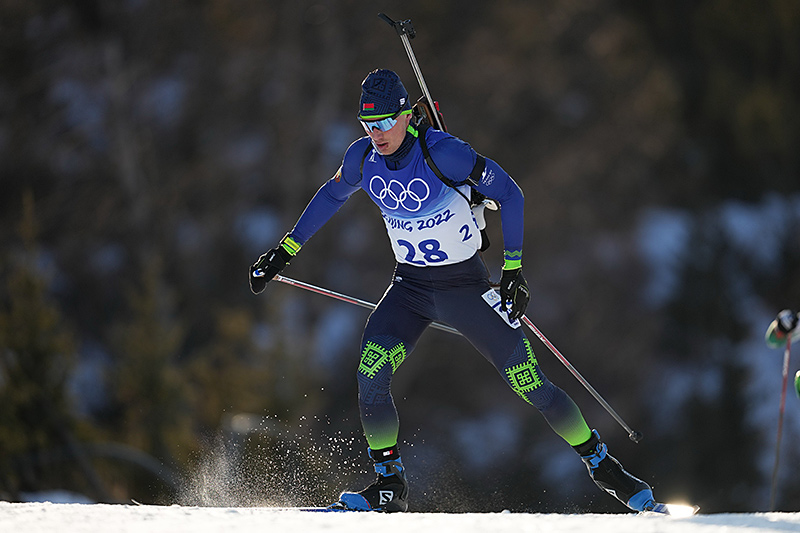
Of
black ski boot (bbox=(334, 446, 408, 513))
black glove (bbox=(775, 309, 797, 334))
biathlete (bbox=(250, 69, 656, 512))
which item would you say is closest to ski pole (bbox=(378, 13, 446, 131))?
biathlete (bbox=(250, 69, 656, 512))

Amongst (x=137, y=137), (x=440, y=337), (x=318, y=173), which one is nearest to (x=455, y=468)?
(x=440, y=337)

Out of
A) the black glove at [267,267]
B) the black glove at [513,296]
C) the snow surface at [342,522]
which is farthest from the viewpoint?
the black glove at [267,267]

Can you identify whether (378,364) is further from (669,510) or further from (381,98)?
(669,510)

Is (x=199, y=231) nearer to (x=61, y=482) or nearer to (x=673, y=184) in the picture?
(x=61, y=482)

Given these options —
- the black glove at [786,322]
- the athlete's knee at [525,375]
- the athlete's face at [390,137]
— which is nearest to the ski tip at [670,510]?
the athlete's knee at [525,375]

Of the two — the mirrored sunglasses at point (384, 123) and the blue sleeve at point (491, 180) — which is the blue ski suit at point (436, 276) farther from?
the mirrored sunglasses at point (384, 123)

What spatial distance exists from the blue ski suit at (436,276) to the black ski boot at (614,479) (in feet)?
0.23

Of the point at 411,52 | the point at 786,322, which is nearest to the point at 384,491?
the point at 411,52

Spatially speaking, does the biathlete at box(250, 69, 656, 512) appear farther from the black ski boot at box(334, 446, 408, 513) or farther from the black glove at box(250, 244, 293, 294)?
the black glove at box(250, 244, 293, 294)

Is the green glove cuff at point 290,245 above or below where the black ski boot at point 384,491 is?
above

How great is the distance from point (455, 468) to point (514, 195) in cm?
1583

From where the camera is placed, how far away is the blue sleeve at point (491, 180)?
3.35m

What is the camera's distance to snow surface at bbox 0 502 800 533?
253cm

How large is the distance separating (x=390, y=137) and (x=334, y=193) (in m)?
0.50
